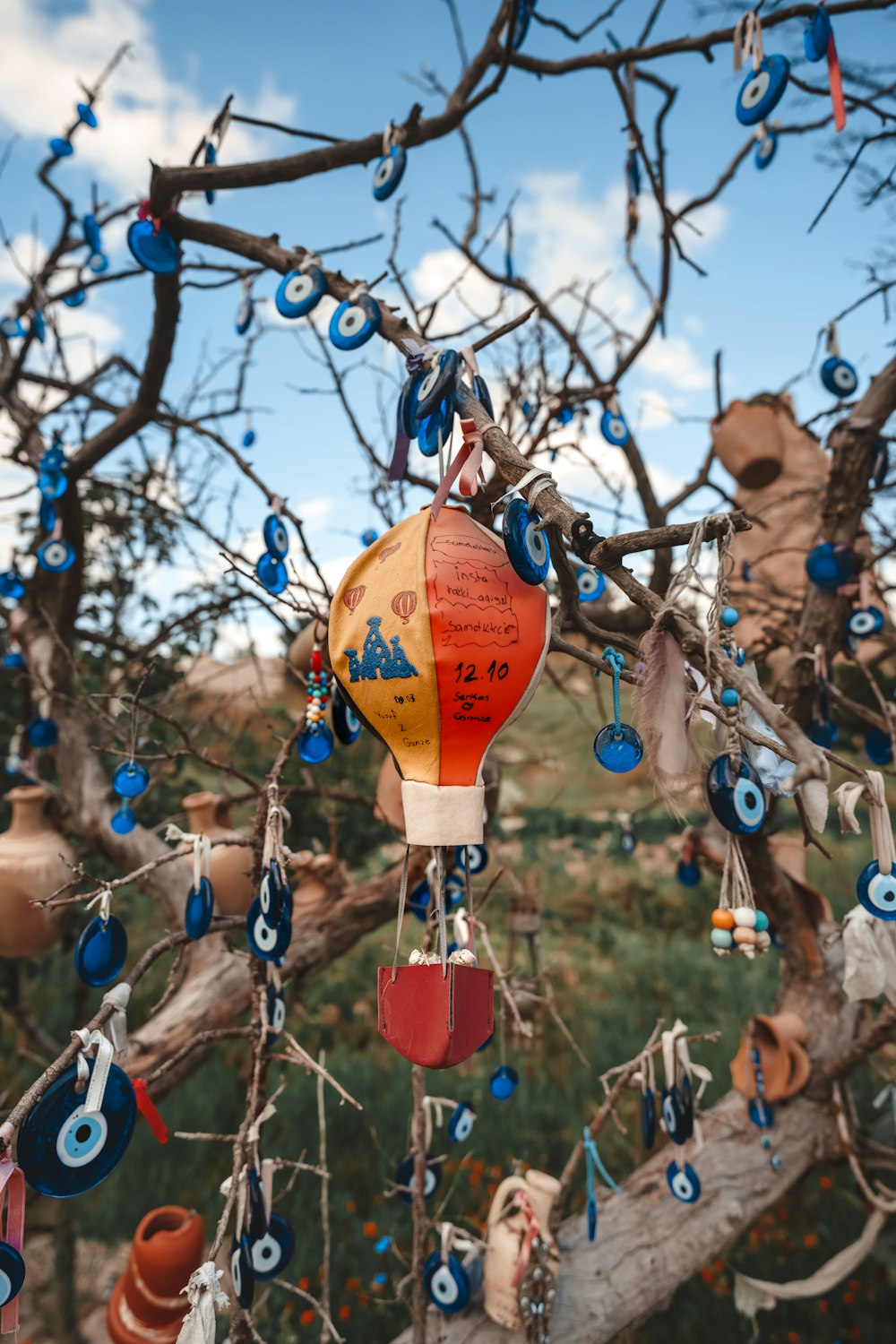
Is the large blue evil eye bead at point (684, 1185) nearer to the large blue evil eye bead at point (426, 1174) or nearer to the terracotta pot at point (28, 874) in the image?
the large blue evil eye bead at point (426, 1174)

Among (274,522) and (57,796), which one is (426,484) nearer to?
(274,522)

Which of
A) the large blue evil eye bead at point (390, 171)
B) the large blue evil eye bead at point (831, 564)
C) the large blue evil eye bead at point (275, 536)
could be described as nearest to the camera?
the large blue evil eye bead at point (390, 171)

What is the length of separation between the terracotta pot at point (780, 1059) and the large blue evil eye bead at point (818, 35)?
2.29 meters

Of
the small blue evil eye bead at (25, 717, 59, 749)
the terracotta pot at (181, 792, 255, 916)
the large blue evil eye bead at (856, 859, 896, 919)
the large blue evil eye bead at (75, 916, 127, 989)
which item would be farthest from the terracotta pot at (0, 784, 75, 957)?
the large blue evil eye bead at (856, 859, 896, 919)

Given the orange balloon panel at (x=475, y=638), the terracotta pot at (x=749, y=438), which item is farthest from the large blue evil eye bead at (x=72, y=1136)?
the terracotta pot at (x=749, y=438)

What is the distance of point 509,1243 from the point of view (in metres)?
1.79

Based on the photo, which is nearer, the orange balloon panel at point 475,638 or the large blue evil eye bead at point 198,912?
the orange balloon panel at point 475,638

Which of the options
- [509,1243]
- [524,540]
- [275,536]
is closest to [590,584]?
[275,536]

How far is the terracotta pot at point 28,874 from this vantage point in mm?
2428

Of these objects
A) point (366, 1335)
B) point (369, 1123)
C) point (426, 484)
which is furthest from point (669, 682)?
point (369, 1123)

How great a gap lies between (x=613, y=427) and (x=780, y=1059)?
1853mm

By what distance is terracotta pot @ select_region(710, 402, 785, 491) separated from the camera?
10.3ft

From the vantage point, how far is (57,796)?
8.92 feet

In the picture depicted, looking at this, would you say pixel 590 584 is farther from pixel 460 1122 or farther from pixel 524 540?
pixel 460 1122
